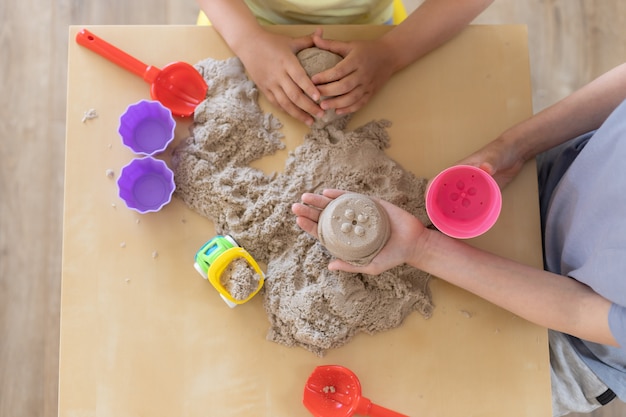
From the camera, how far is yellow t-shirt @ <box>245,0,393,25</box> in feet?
2.68

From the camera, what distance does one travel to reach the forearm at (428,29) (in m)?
0.76

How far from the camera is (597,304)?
0.66 metres

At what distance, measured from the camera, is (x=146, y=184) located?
750 mm

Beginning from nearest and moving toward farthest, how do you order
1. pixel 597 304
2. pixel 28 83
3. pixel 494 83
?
1. pixel 597 304
2. pixel 494 83
3. pixel 28 83

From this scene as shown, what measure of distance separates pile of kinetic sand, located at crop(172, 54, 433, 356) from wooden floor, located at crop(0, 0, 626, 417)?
28.0 inches

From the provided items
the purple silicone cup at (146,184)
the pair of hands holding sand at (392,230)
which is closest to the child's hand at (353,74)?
the pair of hands holding sand at (392,230)

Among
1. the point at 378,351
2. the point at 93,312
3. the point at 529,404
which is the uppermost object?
the point at 93,312

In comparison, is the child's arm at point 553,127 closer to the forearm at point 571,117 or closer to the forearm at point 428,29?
the forearm at point 571,117

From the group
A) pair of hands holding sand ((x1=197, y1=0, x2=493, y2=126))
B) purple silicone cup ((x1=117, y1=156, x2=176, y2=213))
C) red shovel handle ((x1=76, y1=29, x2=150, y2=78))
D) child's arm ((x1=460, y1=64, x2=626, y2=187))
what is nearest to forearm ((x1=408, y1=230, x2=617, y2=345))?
child's arm ((x1=460, y1=64, x2=626, y2=187))

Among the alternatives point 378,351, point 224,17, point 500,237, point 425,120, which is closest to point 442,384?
point 378,351

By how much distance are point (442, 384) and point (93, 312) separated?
0.47m

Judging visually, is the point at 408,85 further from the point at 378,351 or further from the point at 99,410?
the point at 99,410

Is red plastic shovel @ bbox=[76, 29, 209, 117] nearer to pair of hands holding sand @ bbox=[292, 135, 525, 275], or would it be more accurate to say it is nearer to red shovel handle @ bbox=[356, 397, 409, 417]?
Answer: pair of hands holding sand @ bbox=[292, 135, 525, 275]

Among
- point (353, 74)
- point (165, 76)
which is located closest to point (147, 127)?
point (165, 76)
